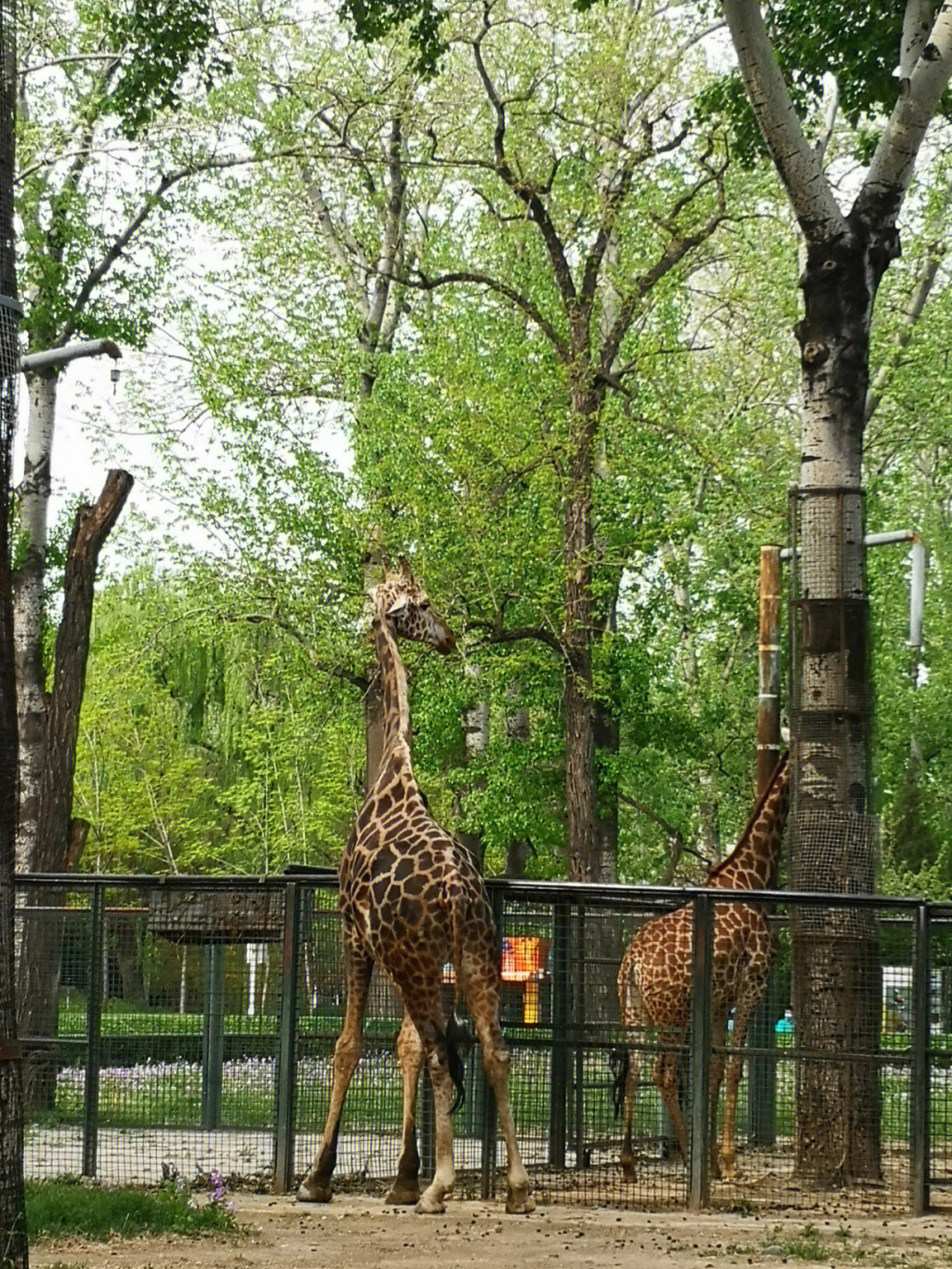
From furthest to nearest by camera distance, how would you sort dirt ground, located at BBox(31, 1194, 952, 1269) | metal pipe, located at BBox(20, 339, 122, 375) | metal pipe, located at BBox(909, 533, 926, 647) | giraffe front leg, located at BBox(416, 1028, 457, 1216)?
1. metal pipe, located at BBox(909, 533, 926, 647)
2. metal pipe, located at BBox(20, 339, 122, 375)
3. giraffe front leg, located at BBox(416, 1028, 457, 1216)
4. dirt ground, located at BBox(31, 1194, 952, 1269)

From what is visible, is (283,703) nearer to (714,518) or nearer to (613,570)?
(714,518)

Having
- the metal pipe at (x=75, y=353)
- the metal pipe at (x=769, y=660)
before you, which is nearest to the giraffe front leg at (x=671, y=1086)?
the metal pipe at (x=75, y=353)

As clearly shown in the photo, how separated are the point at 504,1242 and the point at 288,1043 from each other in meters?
2.44

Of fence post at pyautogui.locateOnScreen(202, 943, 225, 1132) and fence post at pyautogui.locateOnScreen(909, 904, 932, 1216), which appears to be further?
fence post at pyautogui.locateOnScreen(202, 943, 225, 1132)

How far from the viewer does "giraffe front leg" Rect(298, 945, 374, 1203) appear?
1097 centimetres

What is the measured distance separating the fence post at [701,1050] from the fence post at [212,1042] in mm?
2890

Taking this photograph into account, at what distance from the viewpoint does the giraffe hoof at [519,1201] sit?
1061 cm

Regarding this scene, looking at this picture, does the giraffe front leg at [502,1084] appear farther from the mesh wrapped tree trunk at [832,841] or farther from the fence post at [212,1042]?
the mesh wrapped tree trunk at [832,841]

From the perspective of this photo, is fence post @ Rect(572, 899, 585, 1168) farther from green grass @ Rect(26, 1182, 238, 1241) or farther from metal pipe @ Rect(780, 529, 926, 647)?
metal pipe @ Rect(780, 529, 926, 647)

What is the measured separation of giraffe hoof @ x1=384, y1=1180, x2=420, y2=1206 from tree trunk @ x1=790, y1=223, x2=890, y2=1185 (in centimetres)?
266

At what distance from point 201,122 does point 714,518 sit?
10.9 meters

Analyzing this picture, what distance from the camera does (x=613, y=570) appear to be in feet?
91.7

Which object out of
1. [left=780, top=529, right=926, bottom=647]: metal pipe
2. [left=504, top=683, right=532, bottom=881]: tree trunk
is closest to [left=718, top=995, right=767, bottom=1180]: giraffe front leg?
[left=780, top=529, right=926, bottom=647]: metal pipe

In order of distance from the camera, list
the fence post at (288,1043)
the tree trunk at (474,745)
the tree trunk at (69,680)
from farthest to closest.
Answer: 1. the tree trunk at (474,745)
2. the tree trunk at (69,680)
3. the fence post at (288,1043)
